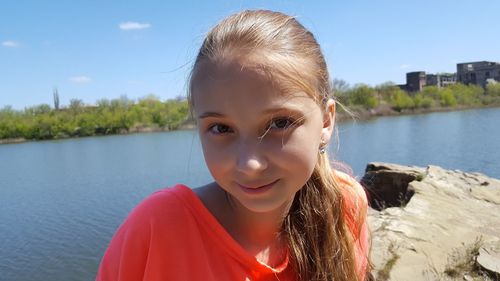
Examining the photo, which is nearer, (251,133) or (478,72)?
(251,133)

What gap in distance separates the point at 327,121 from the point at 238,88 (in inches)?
16.9

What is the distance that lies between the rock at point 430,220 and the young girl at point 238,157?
2.62 m

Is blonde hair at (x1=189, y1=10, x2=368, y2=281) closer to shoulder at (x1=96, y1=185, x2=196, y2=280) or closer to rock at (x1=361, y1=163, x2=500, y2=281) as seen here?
shoulder at (x1=96, y1=185, x2=196, y2=280)

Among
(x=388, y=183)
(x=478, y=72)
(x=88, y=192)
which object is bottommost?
(x=88, y=192)

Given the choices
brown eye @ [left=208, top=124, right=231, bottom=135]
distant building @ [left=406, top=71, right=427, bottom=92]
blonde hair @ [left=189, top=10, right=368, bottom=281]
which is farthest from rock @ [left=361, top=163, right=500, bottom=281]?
distant building @ [left=406, top=71, right=427, bottom=92]

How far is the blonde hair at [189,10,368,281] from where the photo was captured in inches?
47.3

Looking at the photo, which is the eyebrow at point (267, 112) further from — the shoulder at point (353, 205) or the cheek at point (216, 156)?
the shoulder at point (353, 205)

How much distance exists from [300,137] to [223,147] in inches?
8.3

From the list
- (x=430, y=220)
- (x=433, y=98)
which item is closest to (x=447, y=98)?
(x=433, y=98)

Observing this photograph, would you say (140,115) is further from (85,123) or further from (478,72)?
(478,72)

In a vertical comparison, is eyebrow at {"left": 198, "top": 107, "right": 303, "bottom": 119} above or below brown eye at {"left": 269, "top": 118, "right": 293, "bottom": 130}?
above

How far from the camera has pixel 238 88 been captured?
3.71ft

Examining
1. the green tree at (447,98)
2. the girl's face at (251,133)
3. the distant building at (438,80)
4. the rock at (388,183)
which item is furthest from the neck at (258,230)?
the distant building at (438,80)

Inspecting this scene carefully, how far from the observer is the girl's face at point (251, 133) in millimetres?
1141
